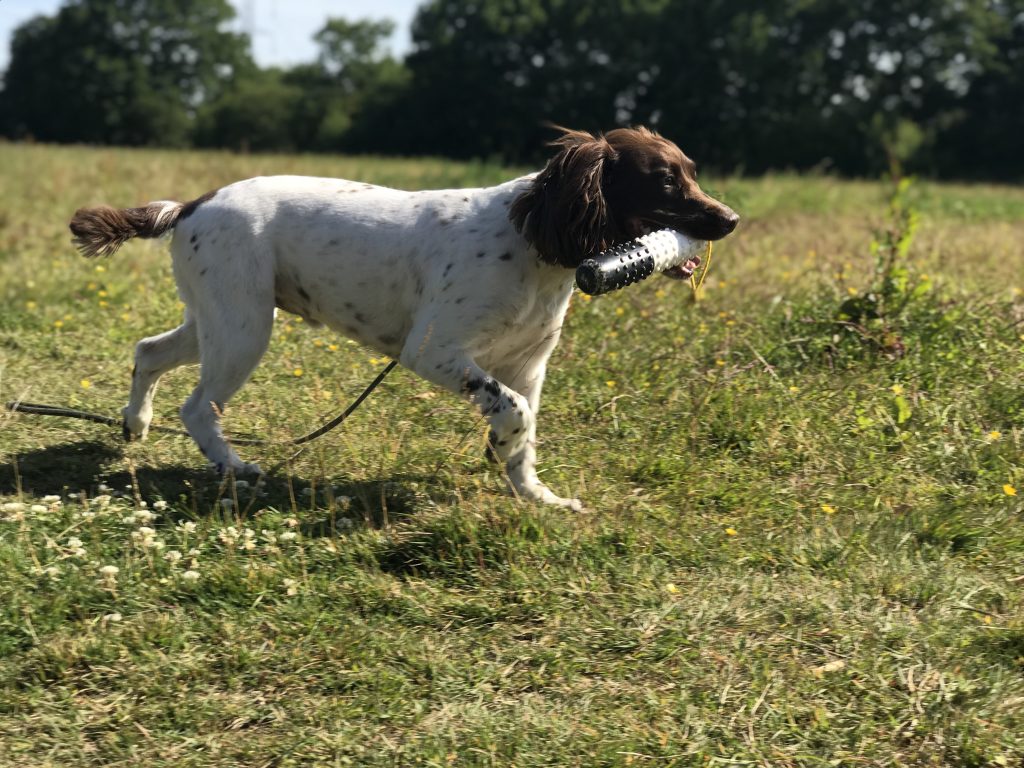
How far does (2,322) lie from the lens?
6605mm

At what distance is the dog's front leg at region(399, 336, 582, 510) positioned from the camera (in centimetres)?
402

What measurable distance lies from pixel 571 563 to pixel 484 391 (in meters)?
0.78

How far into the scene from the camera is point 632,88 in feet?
152

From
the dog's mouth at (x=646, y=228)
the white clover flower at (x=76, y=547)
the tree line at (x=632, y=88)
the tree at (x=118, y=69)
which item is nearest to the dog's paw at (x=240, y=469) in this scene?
the white clover flower at (x=76, y=547)

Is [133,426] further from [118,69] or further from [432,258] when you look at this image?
[118,69]

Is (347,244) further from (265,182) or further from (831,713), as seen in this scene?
(831,713)

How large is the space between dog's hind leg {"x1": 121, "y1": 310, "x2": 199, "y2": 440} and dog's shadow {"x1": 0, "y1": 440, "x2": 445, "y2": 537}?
0.48 ft

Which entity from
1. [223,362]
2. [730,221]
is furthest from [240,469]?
[730,221]

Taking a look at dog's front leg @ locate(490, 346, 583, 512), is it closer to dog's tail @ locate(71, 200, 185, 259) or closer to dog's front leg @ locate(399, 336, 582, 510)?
dog's front leg @ locate(399, 336, 582, 510)

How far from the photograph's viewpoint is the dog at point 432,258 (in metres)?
4.04

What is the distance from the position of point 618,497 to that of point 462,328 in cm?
88

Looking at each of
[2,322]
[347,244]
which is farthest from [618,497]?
[2,322]

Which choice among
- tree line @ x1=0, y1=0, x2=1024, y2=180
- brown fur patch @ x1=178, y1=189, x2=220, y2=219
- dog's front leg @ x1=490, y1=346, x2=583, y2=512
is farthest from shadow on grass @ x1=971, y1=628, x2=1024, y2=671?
Result: tree line @ x1=0, y1=0, x2=1024, y2=180

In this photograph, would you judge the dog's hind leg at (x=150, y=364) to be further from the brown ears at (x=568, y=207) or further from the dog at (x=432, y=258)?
the brown ears at (x=568, y=207)
